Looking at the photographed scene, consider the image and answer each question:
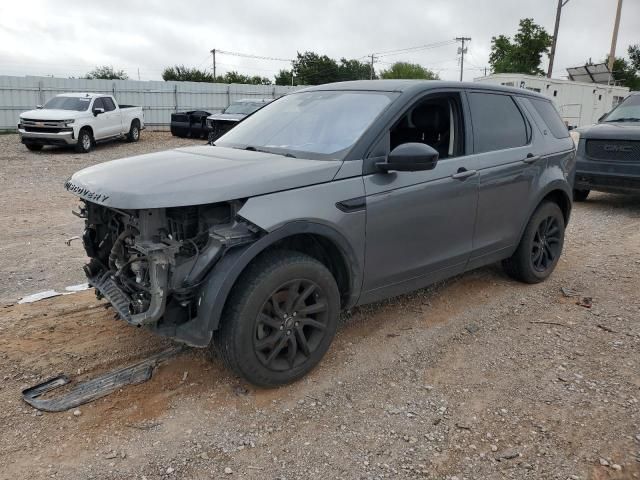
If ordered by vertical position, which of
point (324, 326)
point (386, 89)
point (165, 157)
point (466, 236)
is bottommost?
point (324, 326)

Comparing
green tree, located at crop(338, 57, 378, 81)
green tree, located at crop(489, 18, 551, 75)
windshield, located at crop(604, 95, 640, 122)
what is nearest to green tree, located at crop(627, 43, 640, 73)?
green tree, located at crop(489, 18, 551, 75)

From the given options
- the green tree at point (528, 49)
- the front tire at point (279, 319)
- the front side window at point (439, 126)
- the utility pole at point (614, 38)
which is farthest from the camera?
the green tree at point (528, 49)

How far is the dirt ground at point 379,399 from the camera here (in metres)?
2.75

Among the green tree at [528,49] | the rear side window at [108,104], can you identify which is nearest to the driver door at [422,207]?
the rear side window at [108,104]

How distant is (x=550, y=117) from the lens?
5.32 metres

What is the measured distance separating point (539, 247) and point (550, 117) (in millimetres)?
1281

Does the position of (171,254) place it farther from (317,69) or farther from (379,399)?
(317,69)

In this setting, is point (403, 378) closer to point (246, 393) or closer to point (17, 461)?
point (246, 393)

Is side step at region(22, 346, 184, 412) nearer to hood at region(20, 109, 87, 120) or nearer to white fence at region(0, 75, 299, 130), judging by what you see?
hood at region(20, 109, 87, 120)

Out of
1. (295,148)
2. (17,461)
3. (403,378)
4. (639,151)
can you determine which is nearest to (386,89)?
(295,148)

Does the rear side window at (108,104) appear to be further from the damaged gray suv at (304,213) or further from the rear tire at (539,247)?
the rear tire at (539,247)

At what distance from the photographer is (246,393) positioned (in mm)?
3330

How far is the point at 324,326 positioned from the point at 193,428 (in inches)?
38.7

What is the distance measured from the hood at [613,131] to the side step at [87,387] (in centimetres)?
803
